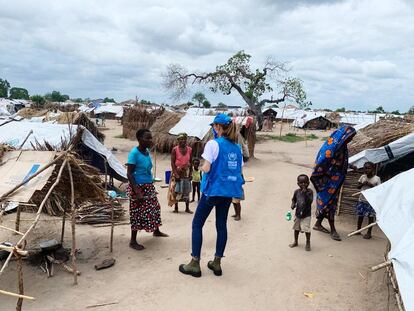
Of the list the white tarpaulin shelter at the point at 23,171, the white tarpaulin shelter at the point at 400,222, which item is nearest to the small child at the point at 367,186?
the white tarpaulin shelter at the point at 400,222

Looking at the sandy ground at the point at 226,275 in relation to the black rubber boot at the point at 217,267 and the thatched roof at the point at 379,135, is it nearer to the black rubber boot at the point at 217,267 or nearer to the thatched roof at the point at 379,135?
the black rubber boot at the point at 217,267

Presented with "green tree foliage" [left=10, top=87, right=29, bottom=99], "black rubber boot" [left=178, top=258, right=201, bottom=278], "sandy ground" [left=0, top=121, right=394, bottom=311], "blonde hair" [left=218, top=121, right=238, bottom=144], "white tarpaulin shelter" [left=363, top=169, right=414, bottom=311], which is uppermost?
"green tree foliage" [left=10, top=87, right=29, bottom=99]

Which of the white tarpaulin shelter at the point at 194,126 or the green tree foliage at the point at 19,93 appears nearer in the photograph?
the white tarpaulin shelter at the point at 194,126

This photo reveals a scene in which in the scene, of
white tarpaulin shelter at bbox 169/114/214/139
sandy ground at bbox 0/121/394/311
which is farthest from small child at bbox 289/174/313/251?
white tarpaulin shelter at bbox 169/114/214/139

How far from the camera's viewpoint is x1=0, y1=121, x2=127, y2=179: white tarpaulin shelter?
8594mm

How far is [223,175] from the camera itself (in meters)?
4.02

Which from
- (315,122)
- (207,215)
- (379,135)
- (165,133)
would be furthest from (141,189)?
(315,122)

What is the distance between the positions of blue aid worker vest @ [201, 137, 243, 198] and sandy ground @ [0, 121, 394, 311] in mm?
1009

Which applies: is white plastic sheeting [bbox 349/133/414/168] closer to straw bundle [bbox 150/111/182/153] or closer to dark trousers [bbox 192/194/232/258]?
dark trousers [bbox 192/194/232/258]

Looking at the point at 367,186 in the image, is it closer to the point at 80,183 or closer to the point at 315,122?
the point at 80,183

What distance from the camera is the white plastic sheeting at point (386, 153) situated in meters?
5.84

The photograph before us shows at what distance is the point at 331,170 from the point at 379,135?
5.79ft

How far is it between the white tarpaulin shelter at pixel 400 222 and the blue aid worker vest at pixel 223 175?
1356 millimetres

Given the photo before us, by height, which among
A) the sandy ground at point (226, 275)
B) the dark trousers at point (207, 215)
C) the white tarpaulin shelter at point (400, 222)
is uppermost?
the white tarpaulin shelter at point (400, 222)
